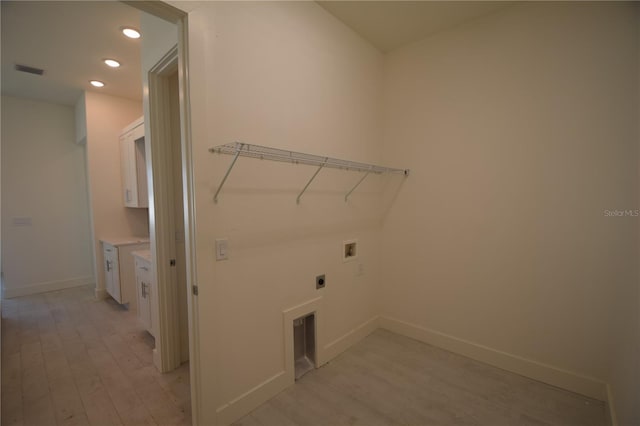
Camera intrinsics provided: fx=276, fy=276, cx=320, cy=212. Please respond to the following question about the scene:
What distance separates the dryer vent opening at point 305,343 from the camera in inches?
83.1

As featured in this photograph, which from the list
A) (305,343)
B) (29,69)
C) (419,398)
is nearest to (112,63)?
(29,69)

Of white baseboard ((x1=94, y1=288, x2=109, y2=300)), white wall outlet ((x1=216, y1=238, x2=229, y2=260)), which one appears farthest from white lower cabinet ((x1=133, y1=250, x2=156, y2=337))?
white baseboard ((x1=94, y1=288, x2=109, y2=300))

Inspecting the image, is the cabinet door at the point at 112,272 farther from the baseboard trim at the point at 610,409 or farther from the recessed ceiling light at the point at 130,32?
the baseboard trim at the point at 610,409

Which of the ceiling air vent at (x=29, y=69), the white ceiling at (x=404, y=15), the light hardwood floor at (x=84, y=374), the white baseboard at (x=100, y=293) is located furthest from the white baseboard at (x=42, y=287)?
the white ceiling at (x=404, y=15)

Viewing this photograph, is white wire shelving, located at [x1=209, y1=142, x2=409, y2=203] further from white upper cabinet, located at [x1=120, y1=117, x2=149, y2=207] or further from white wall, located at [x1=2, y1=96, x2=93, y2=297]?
white wall, located at [x1=2, y1=96, x2=93, y2=297]

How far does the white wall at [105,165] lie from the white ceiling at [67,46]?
0.77ft

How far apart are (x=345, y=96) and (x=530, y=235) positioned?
177 cm

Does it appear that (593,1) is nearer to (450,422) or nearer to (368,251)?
(368,251)

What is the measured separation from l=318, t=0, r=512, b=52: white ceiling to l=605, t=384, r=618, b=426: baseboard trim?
2.69 m

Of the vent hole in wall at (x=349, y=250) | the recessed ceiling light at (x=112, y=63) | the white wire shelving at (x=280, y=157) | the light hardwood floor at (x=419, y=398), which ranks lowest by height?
the light hardwood floor at (x=419, y=398)

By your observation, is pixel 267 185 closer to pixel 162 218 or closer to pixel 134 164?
pixel 162 218

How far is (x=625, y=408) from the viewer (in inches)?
55.3

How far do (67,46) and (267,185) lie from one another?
8.24 ft

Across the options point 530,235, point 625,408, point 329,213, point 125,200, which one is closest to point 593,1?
point 530,235
